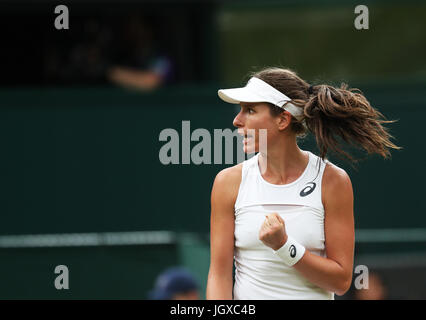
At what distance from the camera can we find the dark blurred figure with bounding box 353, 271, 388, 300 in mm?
6246

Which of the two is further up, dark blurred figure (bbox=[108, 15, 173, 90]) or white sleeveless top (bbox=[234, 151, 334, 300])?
dark blurred figure (bbox=[108, 15, 173, 90])

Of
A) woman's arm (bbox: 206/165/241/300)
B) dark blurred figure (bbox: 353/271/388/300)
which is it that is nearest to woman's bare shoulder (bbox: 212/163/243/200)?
woman's arm (bbox: 206/165/241/300)

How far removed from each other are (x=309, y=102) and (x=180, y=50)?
5.06 metres

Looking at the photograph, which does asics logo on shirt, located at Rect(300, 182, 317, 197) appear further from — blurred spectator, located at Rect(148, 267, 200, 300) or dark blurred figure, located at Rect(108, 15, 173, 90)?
dark blurred figure, located at Rect(108, 15, 173, 90)

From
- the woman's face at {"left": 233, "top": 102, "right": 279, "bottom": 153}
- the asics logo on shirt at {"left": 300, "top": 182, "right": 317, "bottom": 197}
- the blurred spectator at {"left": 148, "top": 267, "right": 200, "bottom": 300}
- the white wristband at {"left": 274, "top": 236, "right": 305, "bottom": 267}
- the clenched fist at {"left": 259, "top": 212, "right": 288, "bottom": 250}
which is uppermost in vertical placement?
the woman's face at {"left": 233, "top": 102, "right": 279, "bottom": 153}

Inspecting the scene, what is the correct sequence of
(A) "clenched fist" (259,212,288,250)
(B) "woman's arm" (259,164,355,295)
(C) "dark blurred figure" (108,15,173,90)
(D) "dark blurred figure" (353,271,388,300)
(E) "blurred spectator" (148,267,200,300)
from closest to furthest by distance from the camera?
(A) "clenched fist" (259,212,288,250)
(B) "woman's arm" (259,164,355,295)
(E) "blurred spectator" (148,267,200,300)
(D) "dark blurred figure" (353,271,388,300)
(C) "dark blurred figure" (108,15,173,90)

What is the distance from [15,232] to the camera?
291 inches

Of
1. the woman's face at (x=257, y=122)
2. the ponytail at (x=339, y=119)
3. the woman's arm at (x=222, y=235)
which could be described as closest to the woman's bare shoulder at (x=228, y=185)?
the woman's arm at (x=222, y=235)

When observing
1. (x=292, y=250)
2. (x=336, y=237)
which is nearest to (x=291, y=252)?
(x=292, y=250)

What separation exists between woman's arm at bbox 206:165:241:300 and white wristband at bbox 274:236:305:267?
9.9 inches

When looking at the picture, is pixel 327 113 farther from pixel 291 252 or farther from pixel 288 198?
pixel 291 252

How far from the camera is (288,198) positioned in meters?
3.43
